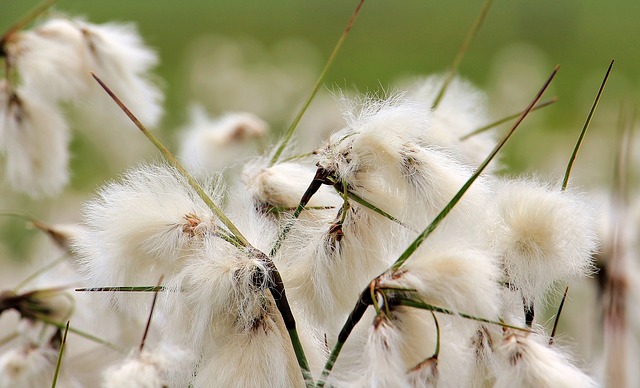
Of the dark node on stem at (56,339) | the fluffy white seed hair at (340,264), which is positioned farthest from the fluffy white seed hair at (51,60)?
the fluffy white seed hair at (340,264)

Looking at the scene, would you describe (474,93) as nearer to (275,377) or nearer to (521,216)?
(521,216)

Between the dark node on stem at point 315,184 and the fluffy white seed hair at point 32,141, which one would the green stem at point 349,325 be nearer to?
the dark node on stem at point 315,184

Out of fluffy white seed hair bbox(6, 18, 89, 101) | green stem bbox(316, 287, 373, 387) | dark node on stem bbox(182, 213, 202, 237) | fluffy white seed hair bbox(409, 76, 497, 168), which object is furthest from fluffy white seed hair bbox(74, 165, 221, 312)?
fluffy white seed hair bbox(6, 18, 89, 101)

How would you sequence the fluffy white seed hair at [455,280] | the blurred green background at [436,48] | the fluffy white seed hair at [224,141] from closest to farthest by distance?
the fluffy white seed hair at [455,280]
the fluffy white seed hair at [224,141]
the blurred green background at [436,48]

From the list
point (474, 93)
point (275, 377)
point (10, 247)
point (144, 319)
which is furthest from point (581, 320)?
point (10, 247)

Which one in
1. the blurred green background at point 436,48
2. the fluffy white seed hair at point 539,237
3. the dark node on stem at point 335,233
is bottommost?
the dark node on stem at point 335,233

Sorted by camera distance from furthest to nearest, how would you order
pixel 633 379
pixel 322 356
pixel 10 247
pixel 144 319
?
pixel 10 247, pixel 633 379, pixel 144 319, pixel 322 356

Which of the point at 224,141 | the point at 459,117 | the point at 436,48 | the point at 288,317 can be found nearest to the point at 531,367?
the point at 288,317
